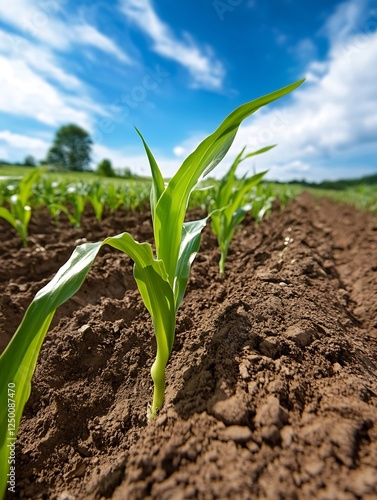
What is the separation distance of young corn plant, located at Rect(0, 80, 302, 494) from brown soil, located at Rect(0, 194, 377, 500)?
6.0 inches

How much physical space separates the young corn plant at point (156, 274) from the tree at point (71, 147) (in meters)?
44.0

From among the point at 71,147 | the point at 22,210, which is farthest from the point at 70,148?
the point at 22,210

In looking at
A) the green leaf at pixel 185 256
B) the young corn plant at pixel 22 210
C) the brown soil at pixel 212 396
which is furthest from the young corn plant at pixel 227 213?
the young corn plant at pixel 22 210

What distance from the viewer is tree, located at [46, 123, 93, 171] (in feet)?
138

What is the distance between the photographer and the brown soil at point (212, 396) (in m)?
0.59

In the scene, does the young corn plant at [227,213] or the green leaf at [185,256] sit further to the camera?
the young corn plant at [227,213]

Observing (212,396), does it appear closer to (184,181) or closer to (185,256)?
(185,256)

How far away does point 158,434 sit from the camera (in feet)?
2.34

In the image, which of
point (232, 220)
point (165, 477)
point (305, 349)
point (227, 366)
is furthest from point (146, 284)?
point (232, 220)

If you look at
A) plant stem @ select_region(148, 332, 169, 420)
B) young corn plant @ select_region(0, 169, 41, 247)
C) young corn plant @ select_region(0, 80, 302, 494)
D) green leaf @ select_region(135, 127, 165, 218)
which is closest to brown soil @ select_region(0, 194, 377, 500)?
plant stem @ select_region(148, 332, 169, 420)

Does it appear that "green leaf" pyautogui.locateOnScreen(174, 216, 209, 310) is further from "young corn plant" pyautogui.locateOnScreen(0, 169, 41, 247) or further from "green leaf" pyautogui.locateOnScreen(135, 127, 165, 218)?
"young corn plant" pyautogui.locateOnScreen(0, 169, 41, 247)

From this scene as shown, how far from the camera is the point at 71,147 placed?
148ft

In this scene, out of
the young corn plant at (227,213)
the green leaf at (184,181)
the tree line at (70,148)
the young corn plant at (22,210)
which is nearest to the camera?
the green leaf at (184,181)

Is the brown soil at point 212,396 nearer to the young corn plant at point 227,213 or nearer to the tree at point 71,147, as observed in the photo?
the young corn plant at point 227,213
